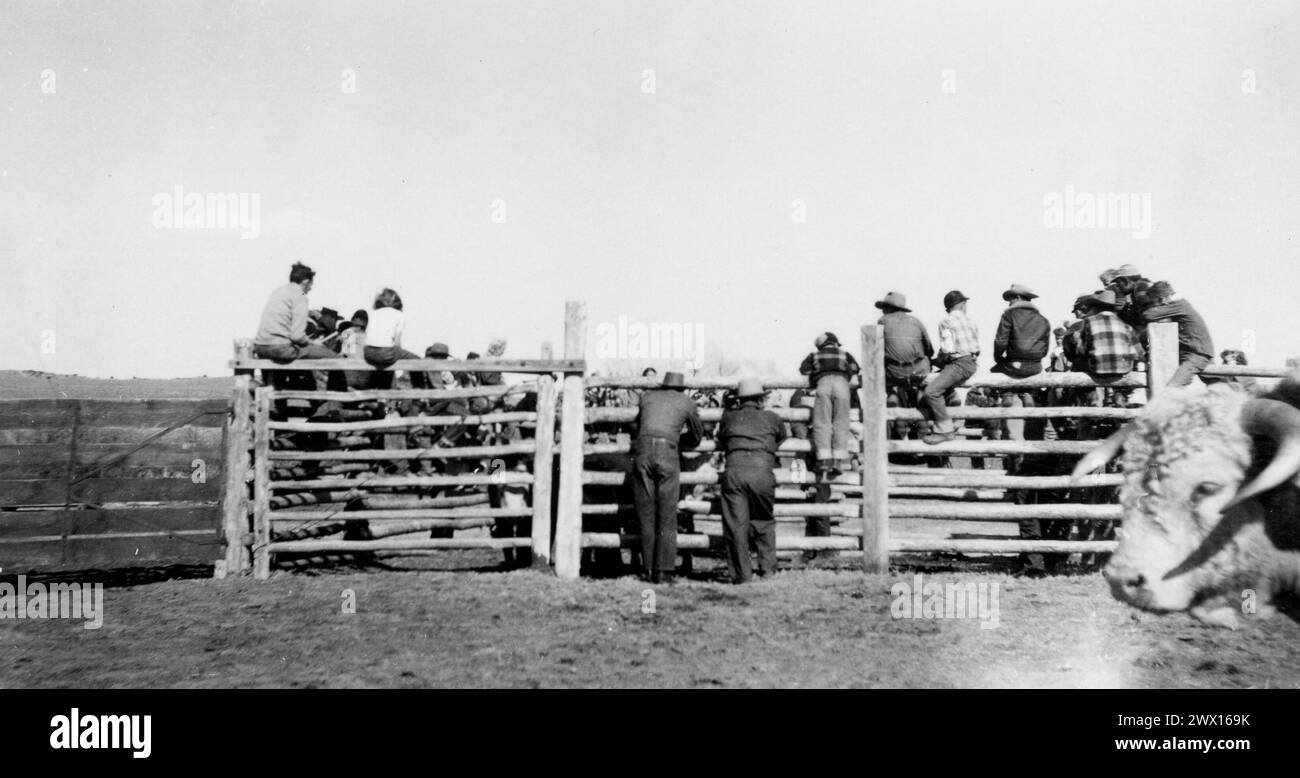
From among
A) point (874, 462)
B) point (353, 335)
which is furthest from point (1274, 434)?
point (353, 335)

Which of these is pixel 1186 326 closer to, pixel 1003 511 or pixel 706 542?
pixel 1003 511

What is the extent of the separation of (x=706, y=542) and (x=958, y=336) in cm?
375

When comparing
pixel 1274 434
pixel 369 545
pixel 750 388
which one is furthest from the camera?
pixel 369 545

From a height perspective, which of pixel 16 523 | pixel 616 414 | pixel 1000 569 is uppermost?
pixel 616 414

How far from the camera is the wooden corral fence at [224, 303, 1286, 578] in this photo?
884 centimetres

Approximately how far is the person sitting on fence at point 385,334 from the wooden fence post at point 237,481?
4.80ft

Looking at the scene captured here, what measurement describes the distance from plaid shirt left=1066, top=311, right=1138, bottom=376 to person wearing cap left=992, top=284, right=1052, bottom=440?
45 cm

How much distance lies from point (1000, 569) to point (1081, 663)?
376 centimetres

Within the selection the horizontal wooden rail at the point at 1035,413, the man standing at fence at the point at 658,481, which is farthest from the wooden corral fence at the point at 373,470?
the horizontal wooden rail at the point at 1035,413

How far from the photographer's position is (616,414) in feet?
30.6

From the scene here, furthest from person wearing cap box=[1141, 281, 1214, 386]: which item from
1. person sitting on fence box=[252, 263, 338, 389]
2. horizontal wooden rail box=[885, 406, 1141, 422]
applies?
person sitting on fence box=[252, 263, 338, 389]

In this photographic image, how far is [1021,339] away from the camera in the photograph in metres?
9.11
